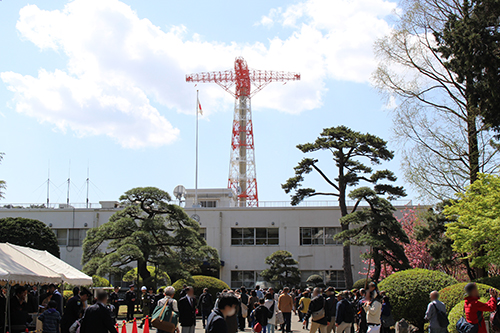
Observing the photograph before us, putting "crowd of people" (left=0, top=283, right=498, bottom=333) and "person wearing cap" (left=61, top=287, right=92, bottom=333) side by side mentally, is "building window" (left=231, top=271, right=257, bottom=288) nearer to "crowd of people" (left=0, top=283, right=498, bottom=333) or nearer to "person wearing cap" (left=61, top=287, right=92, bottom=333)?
"crowd of people" (left=0, top=283, right=498, bottom=333)

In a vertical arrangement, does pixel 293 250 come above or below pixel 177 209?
below

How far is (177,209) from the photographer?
26.2m

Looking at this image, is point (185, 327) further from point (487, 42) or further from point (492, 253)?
point (487, 42)

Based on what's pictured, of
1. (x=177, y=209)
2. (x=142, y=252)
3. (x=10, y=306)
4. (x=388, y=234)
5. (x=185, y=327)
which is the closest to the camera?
(x=185, y=327)

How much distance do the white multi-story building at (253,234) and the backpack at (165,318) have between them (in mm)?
26784

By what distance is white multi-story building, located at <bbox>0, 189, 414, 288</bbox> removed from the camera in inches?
1420

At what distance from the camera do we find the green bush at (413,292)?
15211 millimetres

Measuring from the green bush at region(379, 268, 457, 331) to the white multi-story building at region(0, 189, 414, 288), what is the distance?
2010 cm

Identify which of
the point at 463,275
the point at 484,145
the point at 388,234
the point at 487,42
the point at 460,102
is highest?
the point at 487,42

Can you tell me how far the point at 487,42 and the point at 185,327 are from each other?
53.3 ft

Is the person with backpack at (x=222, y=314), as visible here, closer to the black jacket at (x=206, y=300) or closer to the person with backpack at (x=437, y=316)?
the person with backpack at (x=437, y=316)

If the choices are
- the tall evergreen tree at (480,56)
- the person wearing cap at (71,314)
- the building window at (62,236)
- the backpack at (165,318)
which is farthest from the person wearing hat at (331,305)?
the building window at (62,236)

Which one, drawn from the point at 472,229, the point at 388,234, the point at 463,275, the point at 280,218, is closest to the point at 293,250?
the point at 280,218

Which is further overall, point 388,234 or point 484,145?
point 388,234
